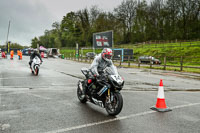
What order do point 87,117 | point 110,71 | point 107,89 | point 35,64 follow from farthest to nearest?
point 35,64 → point 110,71 → point 107,89 → point 87,117

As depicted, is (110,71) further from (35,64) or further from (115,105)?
(35,64)

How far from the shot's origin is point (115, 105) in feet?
16.6

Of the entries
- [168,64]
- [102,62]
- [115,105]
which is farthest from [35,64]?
[168,64]

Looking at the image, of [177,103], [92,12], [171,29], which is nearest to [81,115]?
[177,103]

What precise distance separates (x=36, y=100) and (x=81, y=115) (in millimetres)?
2213

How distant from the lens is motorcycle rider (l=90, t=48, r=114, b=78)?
5.66 metres

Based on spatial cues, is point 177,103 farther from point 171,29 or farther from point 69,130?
point 171,29

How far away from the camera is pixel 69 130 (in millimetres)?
4133

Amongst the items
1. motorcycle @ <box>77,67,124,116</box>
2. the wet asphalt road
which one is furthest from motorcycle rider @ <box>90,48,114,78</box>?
the wet asphalt road

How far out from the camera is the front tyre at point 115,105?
4.90 metres

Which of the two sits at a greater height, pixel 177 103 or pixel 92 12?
pixel 92 12

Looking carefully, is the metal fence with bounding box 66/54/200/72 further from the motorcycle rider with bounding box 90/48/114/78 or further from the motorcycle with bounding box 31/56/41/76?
the motorcycle rider with bounding box 90/48/114/78

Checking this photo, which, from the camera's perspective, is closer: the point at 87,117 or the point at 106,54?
the point at 87,117

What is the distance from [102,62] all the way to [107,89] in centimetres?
96
